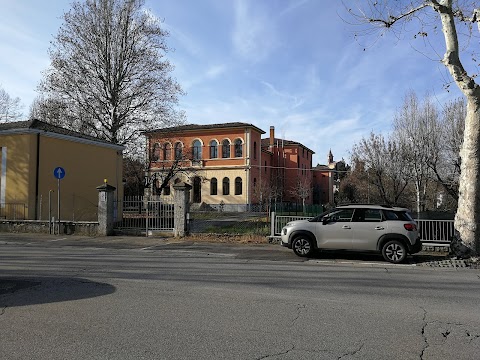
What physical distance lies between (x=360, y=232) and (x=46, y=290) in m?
8.39

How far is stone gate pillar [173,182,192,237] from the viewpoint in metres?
18.3

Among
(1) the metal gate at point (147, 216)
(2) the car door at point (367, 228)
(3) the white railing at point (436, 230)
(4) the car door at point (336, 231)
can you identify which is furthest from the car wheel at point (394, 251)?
(1) the metal gate at point (147, 216)

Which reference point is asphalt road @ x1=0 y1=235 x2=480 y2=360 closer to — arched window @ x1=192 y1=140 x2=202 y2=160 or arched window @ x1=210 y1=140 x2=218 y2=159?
arched window @ x1=210 y1=140 x2=218 y2=159

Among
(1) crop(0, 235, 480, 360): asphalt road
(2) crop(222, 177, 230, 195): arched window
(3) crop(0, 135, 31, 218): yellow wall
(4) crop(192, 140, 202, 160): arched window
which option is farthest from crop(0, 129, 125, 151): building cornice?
(4) crop(192, 140, 202, 160): arched window

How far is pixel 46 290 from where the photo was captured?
741 cm

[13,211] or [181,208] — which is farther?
[13,211]

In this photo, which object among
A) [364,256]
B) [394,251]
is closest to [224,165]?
[364,256]

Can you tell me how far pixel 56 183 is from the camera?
23.1 meters

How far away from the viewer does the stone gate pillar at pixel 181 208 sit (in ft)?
59.9

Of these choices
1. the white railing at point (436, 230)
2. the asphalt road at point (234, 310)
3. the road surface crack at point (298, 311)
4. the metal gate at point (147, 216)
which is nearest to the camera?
the asphalt road at point (234, 310)

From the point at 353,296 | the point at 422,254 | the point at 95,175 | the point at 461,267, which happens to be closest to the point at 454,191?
the point at 422,254

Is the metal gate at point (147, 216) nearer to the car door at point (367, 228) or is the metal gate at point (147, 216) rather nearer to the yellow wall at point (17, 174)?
the yellow wall at point (17, 174)

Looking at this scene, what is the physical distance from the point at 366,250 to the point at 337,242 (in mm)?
847

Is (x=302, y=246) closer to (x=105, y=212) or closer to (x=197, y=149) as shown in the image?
(x=105, y=212)
